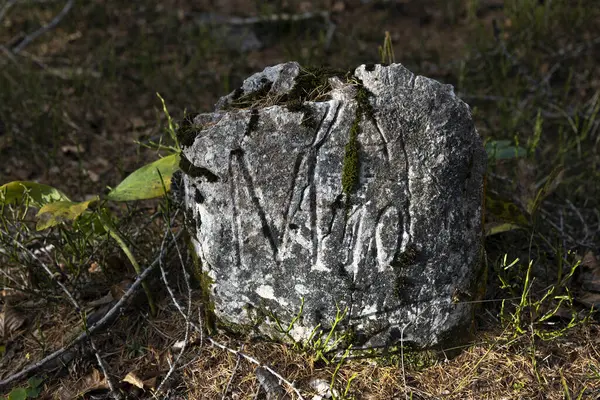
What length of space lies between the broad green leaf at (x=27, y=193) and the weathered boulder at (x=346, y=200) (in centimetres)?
72

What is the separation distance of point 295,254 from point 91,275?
119 cm

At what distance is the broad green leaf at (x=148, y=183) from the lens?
2527 millimetres

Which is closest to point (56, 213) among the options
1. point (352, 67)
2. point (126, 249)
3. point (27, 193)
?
point (27, 193)

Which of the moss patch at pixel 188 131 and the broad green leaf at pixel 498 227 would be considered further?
the broad green leaf at pixel 498 227

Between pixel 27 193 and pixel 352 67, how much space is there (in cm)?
204

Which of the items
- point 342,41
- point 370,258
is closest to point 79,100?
point 342,41

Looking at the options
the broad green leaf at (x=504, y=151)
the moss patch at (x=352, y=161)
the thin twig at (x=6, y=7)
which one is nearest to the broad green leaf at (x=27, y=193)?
the moss patch at (x=352, y=161)

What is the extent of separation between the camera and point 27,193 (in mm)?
2459

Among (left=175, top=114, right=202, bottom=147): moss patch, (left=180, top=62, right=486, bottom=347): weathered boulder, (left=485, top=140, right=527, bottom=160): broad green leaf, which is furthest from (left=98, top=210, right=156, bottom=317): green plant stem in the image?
(left=485, top=140, right=527, bottom=160): broad green leaf

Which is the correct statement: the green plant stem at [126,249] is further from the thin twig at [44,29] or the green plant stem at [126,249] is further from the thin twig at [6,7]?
the thin twig at [6,7]

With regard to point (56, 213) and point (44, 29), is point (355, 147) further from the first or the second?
point (44, 29)

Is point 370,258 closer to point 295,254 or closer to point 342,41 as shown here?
point 295,254

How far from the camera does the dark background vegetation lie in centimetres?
231

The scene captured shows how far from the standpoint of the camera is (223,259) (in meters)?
2.28
